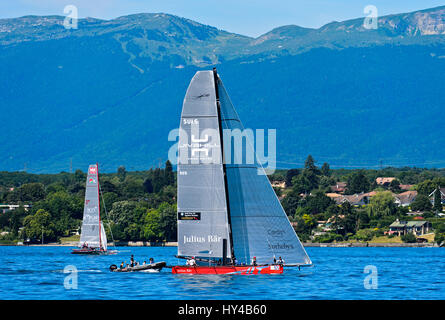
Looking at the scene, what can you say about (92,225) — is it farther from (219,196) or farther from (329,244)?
(329,244)

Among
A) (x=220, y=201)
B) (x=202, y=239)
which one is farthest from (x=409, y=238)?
(x=220, y=201)

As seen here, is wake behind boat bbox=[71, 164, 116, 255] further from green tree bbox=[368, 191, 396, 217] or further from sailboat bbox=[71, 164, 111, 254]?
green tree bbox=[368, 191, 396, 217]

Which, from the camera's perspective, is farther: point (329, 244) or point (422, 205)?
point (422, 205)

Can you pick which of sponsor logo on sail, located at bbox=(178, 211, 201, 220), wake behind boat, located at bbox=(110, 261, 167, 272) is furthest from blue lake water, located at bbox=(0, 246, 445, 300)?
sponsor logo on sail, located at bbox=(178, 211, 201, 220)

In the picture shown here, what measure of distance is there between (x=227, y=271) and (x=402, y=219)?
127234 millimetres

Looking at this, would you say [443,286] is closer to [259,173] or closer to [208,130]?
[259,173]

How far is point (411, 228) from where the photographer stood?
166 m

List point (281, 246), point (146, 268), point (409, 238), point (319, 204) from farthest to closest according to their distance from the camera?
point (319, 204)
point (409, 238)
point (146, 268)
point (281, 246)

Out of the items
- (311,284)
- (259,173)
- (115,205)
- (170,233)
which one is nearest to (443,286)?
(311,284)

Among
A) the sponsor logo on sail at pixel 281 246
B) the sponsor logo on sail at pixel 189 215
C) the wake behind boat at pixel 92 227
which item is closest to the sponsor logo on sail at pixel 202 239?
the sponsor logo on sail at pixel 189 215

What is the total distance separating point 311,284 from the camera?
177 ft

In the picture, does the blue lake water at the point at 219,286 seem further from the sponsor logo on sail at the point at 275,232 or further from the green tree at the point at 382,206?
the green tree at the point at 382,206

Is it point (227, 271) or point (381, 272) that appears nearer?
point (227, 271)

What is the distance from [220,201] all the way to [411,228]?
11827cm
